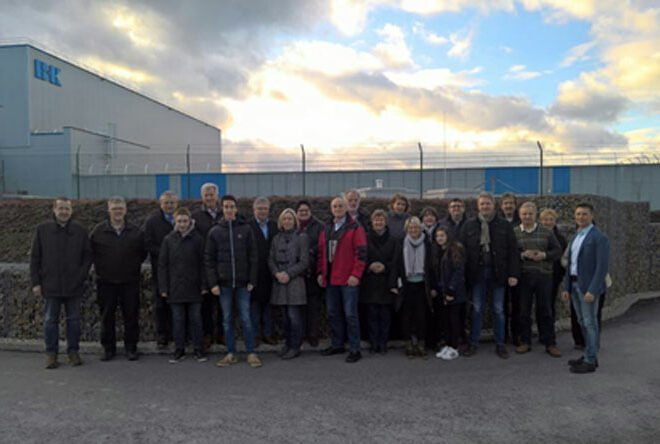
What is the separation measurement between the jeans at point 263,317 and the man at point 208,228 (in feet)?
1.49

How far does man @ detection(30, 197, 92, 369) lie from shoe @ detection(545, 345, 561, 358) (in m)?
5.52

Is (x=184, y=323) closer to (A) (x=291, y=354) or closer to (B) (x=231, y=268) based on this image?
(B) (x=231, y=268)

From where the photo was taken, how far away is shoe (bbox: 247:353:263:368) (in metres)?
5.78

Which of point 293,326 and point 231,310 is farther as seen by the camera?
point 293,326

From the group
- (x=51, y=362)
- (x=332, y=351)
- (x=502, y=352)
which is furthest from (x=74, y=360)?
(x=502, y=352)

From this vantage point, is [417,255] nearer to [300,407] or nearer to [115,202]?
[300,407]

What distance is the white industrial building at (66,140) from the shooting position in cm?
2761

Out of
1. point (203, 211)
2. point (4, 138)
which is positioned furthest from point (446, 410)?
point (4, 138)

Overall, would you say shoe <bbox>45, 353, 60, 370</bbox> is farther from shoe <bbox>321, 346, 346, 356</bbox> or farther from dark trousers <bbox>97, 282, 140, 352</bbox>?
shoe <bbox>321, 346, 346, 356</bbox>

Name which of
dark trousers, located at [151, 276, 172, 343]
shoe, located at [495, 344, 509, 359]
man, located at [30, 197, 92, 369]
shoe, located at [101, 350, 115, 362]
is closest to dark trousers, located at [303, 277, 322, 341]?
dark trousers, located at [151, 276, 172, 343]

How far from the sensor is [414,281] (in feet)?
20.2

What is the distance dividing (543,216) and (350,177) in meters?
19.4

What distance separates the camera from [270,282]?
248 inches

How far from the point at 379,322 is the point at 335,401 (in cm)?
183
